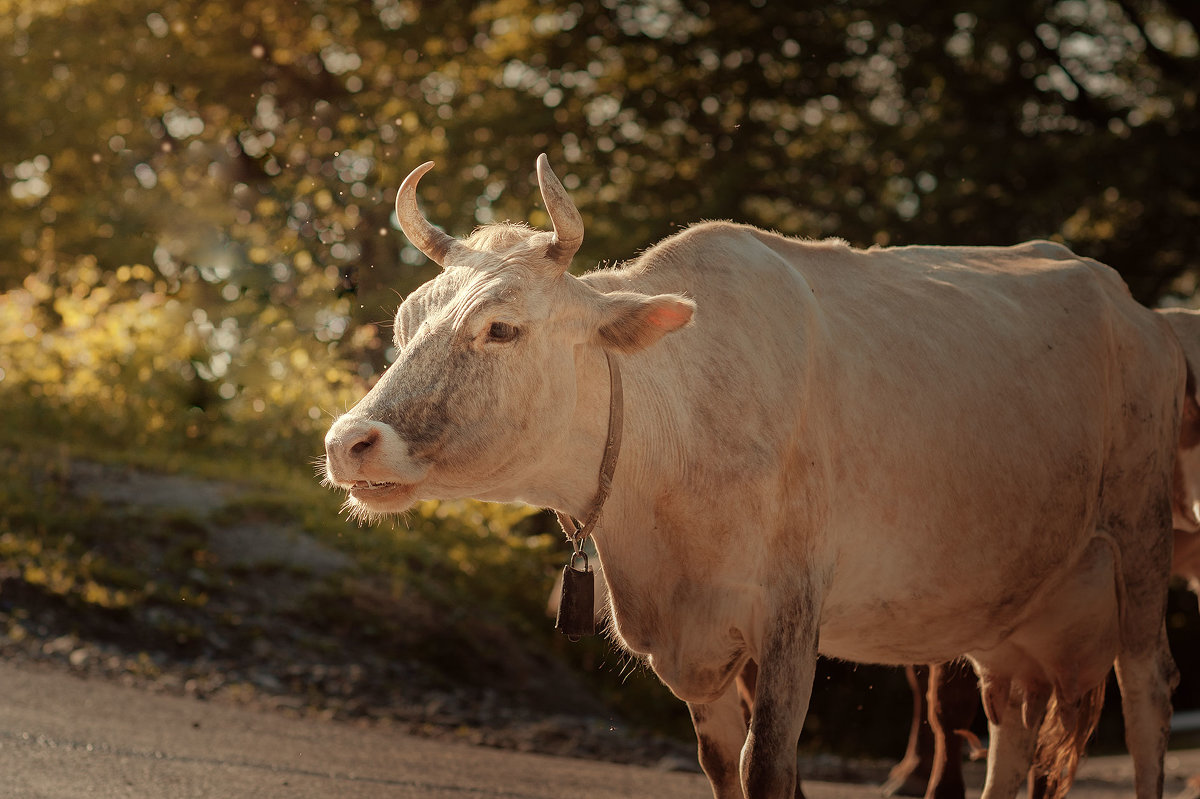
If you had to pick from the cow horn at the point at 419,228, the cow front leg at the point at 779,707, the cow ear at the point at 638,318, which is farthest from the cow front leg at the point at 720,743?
the cow horn at the point at 419,228

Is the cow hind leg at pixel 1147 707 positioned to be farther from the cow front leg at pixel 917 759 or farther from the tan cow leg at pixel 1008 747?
the cow front leg at pixel 917 759

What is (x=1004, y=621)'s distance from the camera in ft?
14.4

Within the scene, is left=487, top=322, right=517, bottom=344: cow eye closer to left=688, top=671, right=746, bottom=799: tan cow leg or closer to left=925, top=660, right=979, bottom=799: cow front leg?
left=688, top=671, right=746, bottom=799: tan cow leg

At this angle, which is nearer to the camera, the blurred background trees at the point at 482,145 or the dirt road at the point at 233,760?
the dirt road at the point at 233,760

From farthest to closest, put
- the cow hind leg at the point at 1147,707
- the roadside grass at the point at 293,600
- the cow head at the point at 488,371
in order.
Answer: the roadside grass at the point at 293,600 < the cow hind leg at the point at 1147,707 < the cow head at the point at 488,371

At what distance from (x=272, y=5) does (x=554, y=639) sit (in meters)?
6.57

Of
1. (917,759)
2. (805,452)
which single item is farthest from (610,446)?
(917,759)

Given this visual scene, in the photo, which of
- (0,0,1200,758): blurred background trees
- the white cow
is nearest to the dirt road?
the white cow

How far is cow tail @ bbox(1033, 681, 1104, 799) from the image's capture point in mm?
4883

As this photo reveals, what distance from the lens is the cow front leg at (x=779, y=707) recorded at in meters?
3.36

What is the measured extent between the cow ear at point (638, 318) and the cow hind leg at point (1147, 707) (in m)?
2.40

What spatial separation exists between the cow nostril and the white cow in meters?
0.01

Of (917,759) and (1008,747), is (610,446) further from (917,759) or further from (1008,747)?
(917,759)

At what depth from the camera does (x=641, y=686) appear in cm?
962
